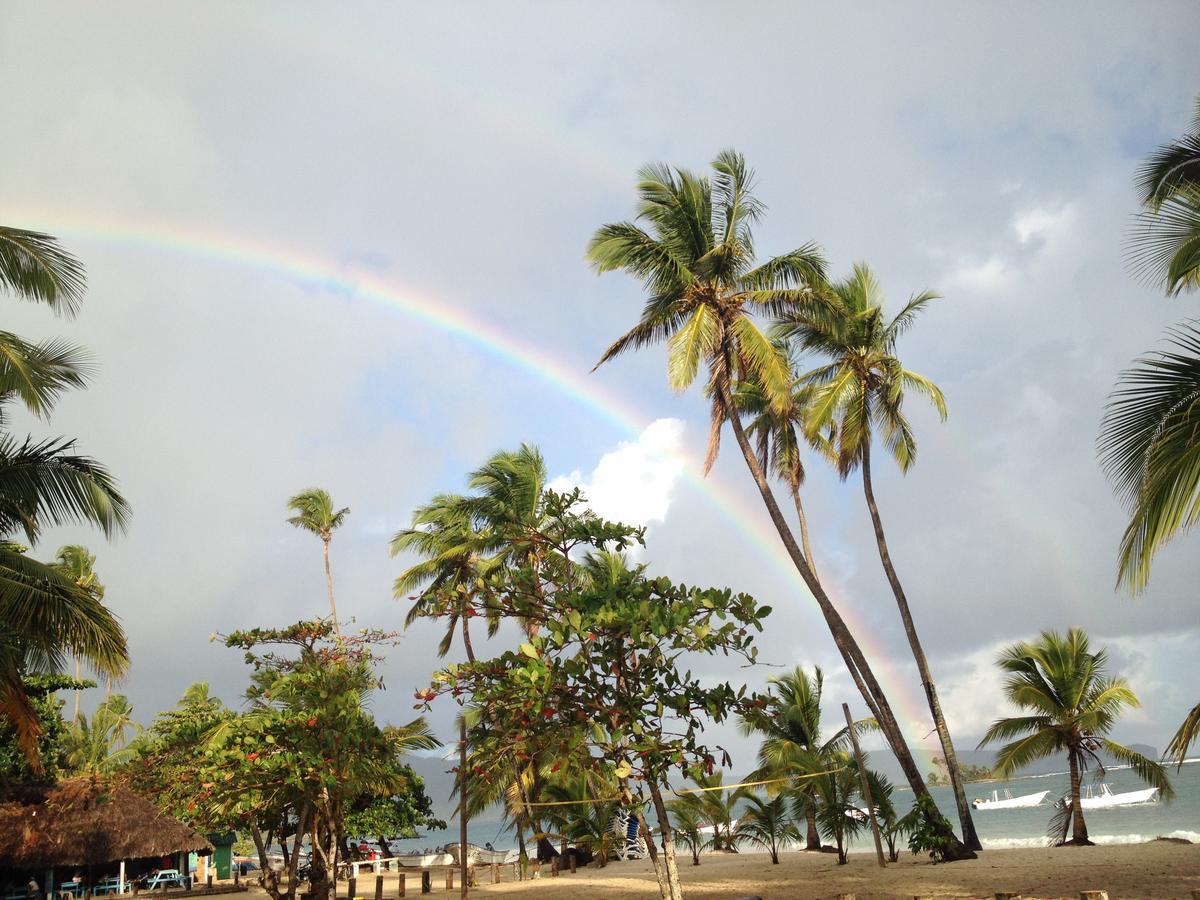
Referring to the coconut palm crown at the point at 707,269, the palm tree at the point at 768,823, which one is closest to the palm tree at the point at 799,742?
the palm tree at the point at 768,823

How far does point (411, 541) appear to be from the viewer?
28.2 metres

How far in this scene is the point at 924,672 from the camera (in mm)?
17156

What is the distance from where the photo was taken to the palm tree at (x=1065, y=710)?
60.5 ft

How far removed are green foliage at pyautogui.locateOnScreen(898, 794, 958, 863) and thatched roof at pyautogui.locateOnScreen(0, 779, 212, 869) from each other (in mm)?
19638

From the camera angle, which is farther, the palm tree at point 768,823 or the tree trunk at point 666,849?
the palm tree at point 768,823

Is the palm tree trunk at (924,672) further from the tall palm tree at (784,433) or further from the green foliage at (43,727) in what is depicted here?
A: the green foliage at (43,727)

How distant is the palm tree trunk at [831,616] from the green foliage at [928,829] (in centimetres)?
59

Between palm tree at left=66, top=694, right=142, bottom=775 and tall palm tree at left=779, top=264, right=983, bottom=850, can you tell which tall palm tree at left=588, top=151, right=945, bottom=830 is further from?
palm tree at left=66, top=694, right=142, bottom=775

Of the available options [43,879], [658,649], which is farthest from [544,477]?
[658,649]

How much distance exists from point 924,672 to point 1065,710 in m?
4.37

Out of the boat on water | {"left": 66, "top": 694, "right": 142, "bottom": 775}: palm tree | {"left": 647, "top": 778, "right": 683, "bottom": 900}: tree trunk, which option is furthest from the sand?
{"left": 66, "top": 694, "right": 142, "bottom": 775}: palm tree

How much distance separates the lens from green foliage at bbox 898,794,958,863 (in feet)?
51.2

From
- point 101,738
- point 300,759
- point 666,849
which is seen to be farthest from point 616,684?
point 101,738

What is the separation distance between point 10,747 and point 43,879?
3.55m
